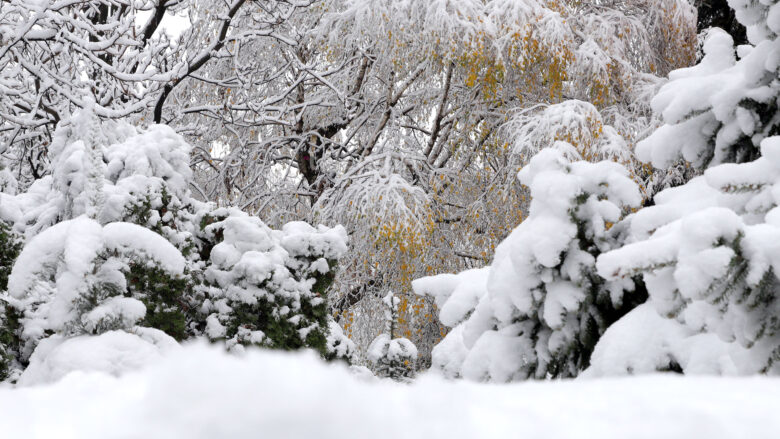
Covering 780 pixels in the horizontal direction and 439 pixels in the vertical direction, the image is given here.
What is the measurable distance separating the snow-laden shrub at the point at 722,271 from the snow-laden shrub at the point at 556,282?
33 cm

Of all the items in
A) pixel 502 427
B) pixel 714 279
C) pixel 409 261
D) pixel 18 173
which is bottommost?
pixel 502 427

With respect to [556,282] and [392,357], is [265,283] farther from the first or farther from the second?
[556,282]

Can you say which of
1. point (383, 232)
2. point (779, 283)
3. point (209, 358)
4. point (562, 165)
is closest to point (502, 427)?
point (209, 358)

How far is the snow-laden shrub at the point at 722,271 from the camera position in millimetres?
1670

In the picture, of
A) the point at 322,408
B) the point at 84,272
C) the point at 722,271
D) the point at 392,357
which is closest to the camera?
the point at 322,408

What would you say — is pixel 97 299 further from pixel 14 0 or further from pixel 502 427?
pixel 14 0

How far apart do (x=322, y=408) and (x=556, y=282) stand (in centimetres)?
188

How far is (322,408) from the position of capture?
0.63 meters

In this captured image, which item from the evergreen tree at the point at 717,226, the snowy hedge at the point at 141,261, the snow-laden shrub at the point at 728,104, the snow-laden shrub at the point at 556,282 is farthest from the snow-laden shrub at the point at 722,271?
the snowy hedge at the point at 141,261

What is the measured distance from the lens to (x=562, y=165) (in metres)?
2.52

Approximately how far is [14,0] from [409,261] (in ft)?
15.8

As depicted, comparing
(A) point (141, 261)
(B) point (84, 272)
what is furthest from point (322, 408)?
(A) point (141, 261)

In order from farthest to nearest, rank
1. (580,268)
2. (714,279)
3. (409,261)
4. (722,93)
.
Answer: (409,261), (722,93), (580,268), (714,279)

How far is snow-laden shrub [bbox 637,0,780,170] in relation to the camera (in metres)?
2.73
